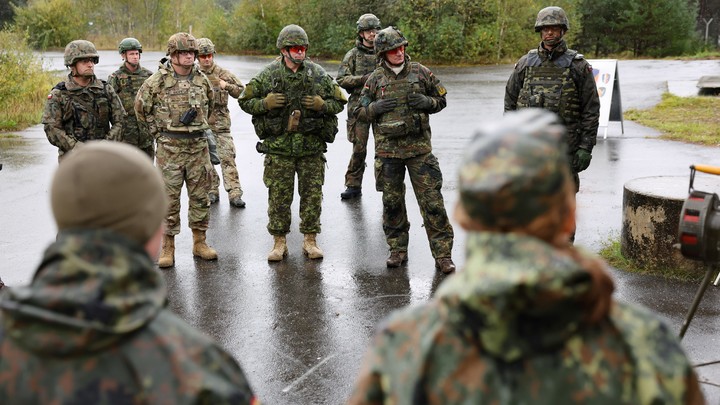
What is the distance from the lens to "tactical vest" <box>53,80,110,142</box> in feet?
25.2

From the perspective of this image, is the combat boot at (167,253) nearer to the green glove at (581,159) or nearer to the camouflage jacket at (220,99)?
the camouflage jacket at (220,99)

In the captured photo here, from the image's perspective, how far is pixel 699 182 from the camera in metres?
7.57

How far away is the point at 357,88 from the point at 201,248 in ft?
10.2

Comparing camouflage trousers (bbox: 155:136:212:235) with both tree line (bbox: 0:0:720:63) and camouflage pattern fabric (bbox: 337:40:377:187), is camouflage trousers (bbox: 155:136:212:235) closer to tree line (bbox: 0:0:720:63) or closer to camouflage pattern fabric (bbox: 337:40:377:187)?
camouflage pattern fabric (bbox: 337:40:377:187)

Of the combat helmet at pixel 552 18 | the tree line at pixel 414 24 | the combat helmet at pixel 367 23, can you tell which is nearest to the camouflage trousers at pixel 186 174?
the combat helmet at pixel 367 23

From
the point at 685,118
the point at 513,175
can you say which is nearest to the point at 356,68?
the point at 513,175

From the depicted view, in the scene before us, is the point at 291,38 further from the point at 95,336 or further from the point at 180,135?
the point at 95,336

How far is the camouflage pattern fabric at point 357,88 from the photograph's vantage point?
9.61 metres

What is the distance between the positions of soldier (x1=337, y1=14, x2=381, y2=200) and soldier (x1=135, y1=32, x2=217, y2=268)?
2.37 m

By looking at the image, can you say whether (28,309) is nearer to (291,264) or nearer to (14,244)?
(291,264)

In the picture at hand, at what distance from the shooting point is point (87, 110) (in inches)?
304

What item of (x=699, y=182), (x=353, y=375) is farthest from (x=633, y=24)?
(x=353, y=375)

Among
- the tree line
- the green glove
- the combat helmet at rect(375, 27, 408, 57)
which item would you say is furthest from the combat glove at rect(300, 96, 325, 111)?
the tree line

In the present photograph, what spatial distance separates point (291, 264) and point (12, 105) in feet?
39.8
